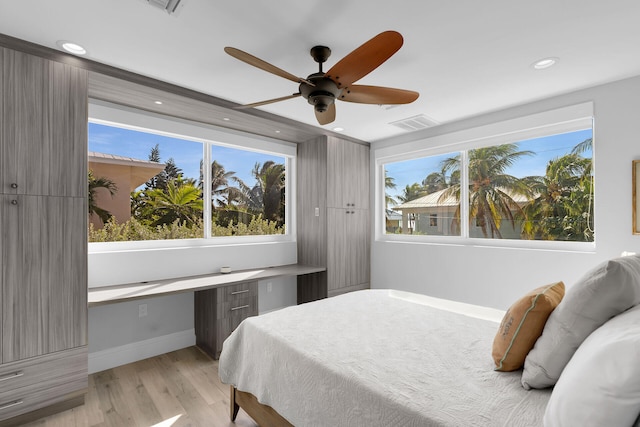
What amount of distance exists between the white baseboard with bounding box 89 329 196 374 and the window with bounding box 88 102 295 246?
100cm

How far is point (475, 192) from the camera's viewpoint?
12.6 feet

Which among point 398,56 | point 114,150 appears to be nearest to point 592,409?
point 398,56

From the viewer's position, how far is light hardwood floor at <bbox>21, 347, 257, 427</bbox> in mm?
2139

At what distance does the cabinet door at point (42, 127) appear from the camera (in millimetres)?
2078

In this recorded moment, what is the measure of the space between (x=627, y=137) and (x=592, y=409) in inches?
113

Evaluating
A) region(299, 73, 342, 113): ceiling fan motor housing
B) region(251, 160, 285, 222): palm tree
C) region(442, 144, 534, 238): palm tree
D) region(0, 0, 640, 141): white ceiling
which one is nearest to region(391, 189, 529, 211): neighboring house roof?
region(442, 144, 534, 238): palm tree

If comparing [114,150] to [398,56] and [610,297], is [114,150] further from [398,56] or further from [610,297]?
[610,297]

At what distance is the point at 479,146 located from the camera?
12.1 feet

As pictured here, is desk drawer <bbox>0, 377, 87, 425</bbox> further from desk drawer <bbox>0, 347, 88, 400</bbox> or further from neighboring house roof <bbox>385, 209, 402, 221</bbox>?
neighboring house roof <bbox>385, 209, 402, 221</bbox>

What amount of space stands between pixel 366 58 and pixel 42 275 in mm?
2484

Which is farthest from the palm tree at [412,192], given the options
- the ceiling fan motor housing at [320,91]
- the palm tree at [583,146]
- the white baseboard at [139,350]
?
the white baseboard at [139,350]

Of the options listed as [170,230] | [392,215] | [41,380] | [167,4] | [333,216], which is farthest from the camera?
[392,215]

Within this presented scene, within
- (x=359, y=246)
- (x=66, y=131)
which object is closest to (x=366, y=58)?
(x=66, y=131)

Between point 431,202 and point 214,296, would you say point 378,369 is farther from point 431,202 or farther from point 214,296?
point 431,202
